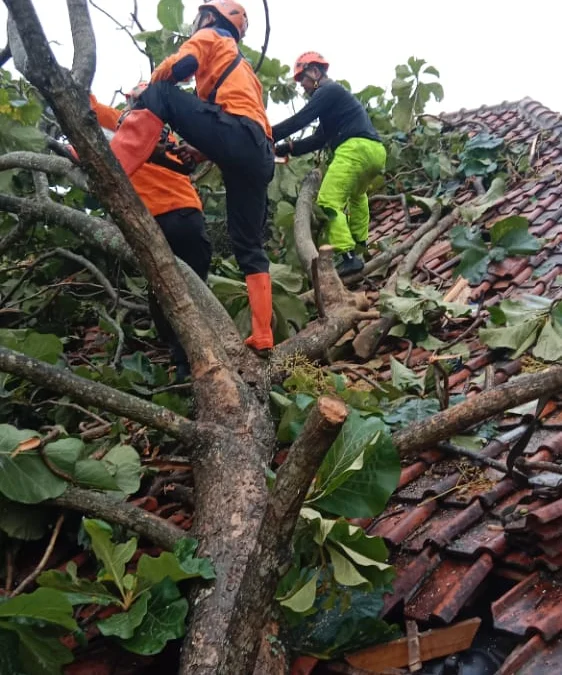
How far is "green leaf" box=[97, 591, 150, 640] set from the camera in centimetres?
151

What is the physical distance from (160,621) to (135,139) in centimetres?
191

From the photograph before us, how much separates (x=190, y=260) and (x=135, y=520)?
6.05ft

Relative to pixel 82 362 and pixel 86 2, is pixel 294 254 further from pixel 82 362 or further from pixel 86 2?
pixel 86 2

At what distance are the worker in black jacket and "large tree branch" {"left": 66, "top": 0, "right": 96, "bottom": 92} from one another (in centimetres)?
254

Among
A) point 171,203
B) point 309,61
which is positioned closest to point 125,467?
point 171,203

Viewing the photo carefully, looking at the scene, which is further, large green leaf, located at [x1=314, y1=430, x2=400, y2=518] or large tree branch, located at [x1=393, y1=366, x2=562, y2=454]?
large tree branch, located at [x1=393, y1=366, x2=562, y2=454]

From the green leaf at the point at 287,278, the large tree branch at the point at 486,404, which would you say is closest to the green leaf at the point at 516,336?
the large tree branch at the point at 486,404

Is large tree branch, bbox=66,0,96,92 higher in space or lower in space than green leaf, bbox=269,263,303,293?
higher

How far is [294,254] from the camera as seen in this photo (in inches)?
180

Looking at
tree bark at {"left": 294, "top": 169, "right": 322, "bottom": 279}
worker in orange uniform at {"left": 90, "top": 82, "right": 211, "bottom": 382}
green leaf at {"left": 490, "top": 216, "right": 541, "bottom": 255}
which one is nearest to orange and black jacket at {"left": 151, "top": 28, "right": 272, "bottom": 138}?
worker in orange uniform at {"left": 90, "top": 82, "right": 211, "bottom": 382}

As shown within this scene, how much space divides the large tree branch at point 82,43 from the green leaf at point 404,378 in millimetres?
1709

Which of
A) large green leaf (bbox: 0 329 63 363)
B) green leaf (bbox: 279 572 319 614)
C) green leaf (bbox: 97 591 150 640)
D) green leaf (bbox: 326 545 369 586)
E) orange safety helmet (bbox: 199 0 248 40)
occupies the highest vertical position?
orange safety helmet (bbox: 199 0 248 40)

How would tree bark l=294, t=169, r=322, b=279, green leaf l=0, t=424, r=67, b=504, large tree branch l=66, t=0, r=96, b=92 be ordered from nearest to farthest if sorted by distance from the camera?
1. green leaf l=0, t=424, r=67, b=504
2. large tree branch l=66, t=0, r=96, b=92
3. tree bark l=294, t=169, r=322, b=279

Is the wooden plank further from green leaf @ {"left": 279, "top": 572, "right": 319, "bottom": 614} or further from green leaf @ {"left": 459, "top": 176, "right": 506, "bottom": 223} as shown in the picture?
green leaf @ {"left": 459, "top": 176, "right": 506, "bottom": 223}
